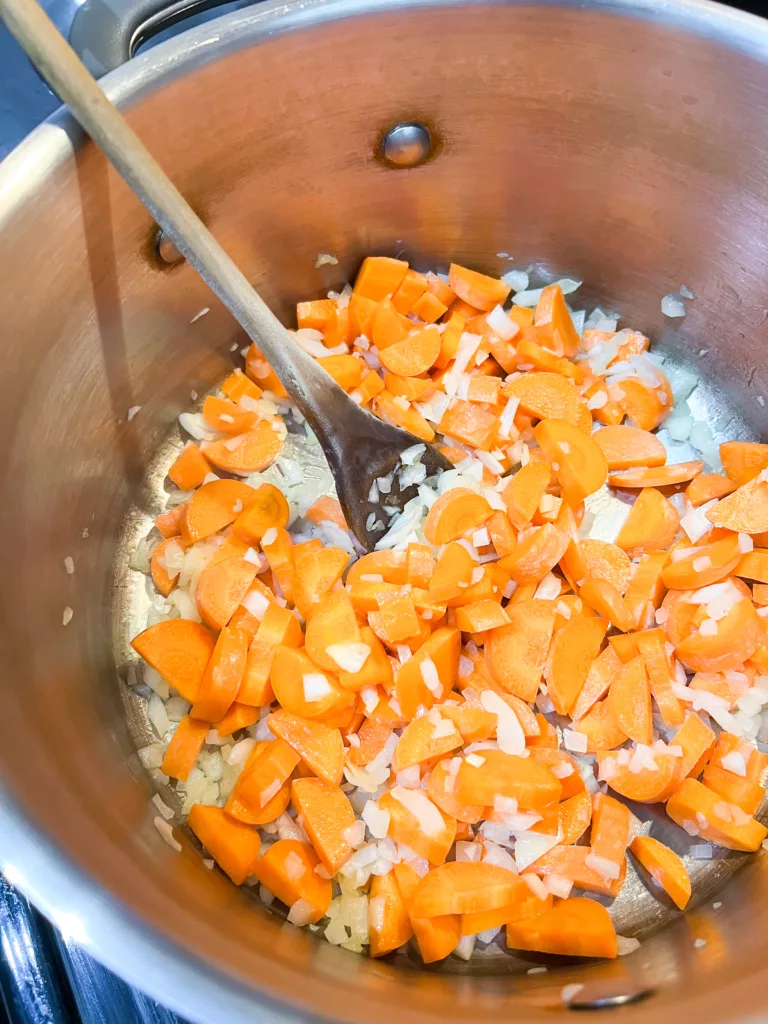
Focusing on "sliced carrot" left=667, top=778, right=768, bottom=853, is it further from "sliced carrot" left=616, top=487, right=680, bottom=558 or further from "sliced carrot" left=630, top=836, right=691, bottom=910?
"sliced carrot" left=616, top=487, right=680, bottom=558

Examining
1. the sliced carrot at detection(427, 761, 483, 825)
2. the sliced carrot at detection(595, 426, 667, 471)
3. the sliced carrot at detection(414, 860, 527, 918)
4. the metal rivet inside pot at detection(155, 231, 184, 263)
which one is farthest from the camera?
the sliced carrot at detection(595, 426, 667, 471)

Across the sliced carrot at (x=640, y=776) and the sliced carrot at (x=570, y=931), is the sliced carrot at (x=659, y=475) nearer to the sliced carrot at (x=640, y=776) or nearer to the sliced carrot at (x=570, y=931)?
the sliced carrot at (x=640, y=776)

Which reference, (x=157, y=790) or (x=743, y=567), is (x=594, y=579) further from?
(x=157, y=790)

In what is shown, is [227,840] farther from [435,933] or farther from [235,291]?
[235,291]

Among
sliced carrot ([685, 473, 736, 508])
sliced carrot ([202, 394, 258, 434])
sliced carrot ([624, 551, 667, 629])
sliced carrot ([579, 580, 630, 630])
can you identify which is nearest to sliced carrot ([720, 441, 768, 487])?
sliced carrot ([685, 473, 736, 508])

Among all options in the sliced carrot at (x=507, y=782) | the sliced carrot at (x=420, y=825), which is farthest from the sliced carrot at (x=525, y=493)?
the sliced carrot at (x=420, y=825)
